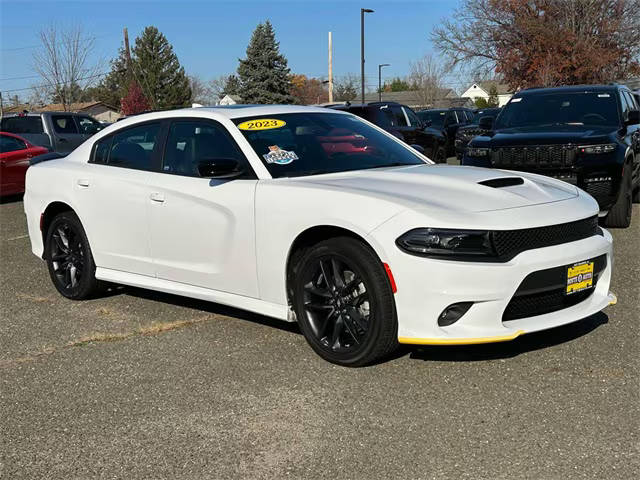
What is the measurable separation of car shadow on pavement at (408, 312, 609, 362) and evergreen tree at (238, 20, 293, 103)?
5907 centimetres

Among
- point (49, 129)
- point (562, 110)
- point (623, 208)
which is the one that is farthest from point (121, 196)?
point (49, 129)

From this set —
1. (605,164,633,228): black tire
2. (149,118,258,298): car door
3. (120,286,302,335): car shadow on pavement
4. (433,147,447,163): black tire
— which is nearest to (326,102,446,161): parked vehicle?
(433,147,447,163): black tire

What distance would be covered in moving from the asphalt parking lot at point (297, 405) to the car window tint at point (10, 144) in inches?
402

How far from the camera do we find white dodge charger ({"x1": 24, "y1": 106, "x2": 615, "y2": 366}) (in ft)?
13.0

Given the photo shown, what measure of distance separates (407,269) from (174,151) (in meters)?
2.27

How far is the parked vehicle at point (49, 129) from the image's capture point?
58.7ft

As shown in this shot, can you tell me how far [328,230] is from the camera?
4.40 metres

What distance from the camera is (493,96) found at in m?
87.7

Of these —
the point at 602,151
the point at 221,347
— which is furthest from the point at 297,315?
the point at 602,151

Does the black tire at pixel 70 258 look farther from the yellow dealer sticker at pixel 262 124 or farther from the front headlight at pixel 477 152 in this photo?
the front headlight at pixel 477 152

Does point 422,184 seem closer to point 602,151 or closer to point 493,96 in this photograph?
point 602,151

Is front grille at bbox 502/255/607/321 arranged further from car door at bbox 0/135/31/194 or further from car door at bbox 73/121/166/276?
car door at bbox 0/135/31/194

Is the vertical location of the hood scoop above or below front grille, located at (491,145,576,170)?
above

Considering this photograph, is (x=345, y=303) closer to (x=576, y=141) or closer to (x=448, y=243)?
(x=448, y=243)
